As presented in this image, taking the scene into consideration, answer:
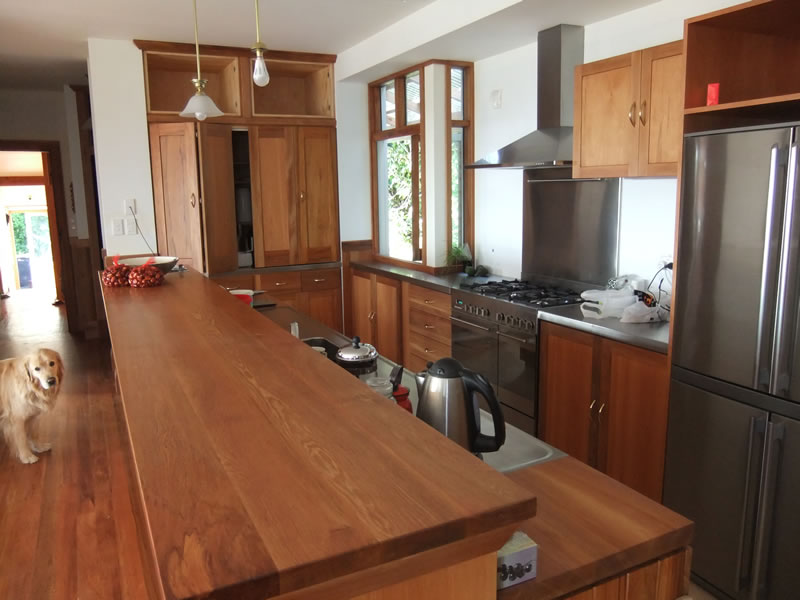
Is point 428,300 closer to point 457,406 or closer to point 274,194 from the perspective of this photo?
point 274,194

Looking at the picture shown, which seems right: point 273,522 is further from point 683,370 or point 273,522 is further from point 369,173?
point 369,173

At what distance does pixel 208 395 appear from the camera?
1.40 m

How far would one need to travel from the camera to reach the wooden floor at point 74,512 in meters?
2.73

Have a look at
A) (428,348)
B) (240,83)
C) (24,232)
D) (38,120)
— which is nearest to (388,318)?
(428,348)

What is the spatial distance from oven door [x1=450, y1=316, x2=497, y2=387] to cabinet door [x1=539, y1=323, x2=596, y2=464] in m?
0.44

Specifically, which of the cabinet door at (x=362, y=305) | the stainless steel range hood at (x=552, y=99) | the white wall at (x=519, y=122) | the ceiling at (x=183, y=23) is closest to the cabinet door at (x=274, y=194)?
the cabinet door at (x=362, y=305)

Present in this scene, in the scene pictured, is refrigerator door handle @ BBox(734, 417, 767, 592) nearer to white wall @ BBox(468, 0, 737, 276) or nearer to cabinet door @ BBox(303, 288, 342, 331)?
white wall @ BBox(468, 0, 737, 276)

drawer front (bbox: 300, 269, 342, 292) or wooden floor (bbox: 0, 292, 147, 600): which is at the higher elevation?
drawer front (bbox: 300, 269, 342, 292)

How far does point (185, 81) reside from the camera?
220 inches

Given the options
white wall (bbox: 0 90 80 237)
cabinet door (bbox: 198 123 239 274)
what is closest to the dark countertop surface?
cabinet door (bbox: 198 123 239 274)

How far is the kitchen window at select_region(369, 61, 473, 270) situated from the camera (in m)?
4.76

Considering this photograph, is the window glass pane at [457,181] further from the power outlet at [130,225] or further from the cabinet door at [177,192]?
the power outlet at [130,225]

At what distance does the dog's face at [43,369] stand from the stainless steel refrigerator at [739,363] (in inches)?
130

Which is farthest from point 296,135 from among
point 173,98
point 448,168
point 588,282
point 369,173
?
point 588,282
